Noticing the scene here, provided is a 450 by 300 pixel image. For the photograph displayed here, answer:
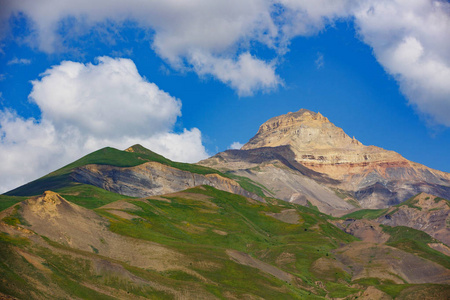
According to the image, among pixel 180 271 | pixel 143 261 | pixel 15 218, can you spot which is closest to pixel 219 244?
pixel 143 261

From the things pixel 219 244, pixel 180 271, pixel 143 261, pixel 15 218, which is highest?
pixel 219 244

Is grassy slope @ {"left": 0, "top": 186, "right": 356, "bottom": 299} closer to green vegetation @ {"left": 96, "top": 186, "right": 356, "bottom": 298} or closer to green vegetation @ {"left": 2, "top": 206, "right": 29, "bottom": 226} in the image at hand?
green vegetation @ {"left": 96, "top": 186, "right": 356, "bottom": 298}

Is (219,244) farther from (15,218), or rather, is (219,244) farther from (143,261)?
(15,218)

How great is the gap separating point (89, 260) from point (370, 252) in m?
126

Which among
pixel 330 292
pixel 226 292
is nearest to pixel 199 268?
pixel 226 292

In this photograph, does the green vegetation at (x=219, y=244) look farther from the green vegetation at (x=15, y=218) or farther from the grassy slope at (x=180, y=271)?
the green vegetation at (x=15, y=218)

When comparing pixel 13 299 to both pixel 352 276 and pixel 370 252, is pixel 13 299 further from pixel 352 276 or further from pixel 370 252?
pixel 370 252

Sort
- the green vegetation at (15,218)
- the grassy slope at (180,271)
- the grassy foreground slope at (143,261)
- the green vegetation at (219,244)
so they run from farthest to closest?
the green vegetation at (219,244), the green vegetation at (15,218), the grassy foreground slope at (143,261), the grassy slope at (180,271)

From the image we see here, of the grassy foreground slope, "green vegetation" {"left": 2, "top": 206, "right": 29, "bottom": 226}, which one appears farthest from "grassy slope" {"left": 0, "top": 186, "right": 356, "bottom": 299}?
"green vegetation" {"left": 2, "top": 206, "right": 29, "bottom": 226}

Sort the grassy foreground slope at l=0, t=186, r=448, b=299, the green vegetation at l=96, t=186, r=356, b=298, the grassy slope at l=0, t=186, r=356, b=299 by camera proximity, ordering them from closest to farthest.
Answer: the grassy slope at l=0, t=186, r=356, b=299, the grassy foreground slope at l=0, t=186, r=448, b=299, the green vegetation at l=96, t=186, r=356, b=298

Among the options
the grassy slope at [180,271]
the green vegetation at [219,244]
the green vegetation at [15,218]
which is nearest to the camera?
the grassy slope at [180,271]

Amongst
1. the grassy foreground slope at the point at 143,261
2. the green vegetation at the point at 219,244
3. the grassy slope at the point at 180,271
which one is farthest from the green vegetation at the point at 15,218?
the green vegetation at the point at 219,244

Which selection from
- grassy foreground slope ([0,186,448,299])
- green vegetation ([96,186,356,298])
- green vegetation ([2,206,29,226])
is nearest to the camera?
grassy foreground slope ([0,186,448,299])

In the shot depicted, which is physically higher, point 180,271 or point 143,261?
point 143,261
